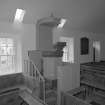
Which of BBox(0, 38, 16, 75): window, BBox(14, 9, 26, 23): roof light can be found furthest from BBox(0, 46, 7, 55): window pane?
BBox(14, 9, 26, 23): roof light

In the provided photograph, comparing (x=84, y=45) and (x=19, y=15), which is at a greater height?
(x=19, y=15)

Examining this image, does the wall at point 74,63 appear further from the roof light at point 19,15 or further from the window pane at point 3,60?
the window pane at point 3,60

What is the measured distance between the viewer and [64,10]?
16.6 feet

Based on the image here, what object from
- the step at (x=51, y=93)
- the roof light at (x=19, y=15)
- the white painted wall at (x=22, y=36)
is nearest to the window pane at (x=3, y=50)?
the white painted wall at (x=22, y=36)

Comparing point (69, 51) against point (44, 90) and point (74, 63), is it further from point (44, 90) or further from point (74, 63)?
point (44, 90)

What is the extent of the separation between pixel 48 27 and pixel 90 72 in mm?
2802

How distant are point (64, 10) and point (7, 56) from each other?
2.90 m

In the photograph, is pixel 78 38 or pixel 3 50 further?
pixel 78 38

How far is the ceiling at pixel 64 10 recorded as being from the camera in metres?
4.05

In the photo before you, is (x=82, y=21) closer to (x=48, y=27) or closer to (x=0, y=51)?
(x=48, y=27)

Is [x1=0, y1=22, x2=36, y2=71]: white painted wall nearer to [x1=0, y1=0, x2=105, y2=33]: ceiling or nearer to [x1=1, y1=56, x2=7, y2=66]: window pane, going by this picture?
[x1=0, y1=0, x2=105, y2=33]: ceiling

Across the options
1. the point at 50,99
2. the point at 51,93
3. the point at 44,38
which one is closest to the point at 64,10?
the point at 44,38

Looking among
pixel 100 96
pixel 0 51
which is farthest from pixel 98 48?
pixel 0 51

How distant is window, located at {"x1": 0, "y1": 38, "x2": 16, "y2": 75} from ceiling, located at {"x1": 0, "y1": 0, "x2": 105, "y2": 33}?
2.65 feet
